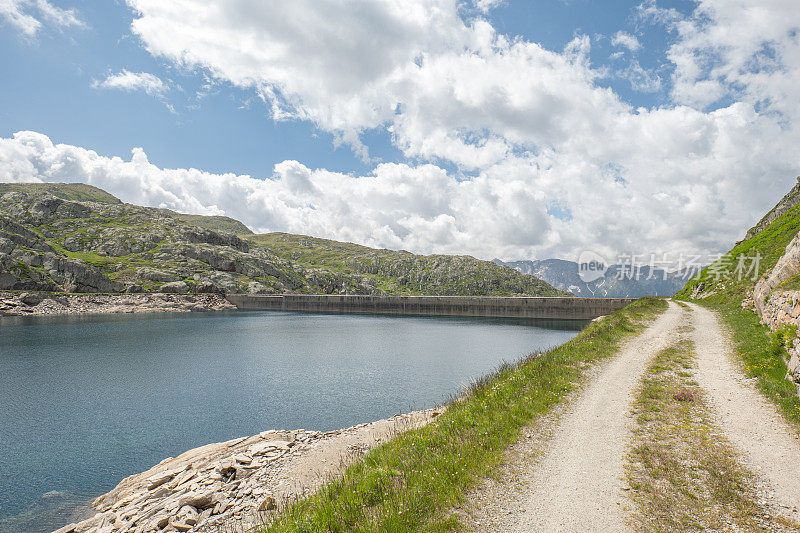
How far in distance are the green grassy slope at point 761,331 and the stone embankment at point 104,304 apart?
138 metres

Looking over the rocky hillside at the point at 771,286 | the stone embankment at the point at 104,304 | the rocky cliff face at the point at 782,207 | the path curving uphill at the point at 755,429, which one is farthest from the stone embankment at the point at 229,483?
the stone embankment at the point at 104,304

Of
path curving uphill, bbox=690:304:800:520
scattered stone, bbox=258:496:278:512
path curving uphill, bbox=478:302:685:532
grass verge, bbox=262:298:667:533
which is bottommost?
scattered stone, bbox=258:496:278:512

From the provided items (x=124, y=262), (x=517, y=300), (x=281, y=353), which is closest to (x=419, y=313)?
(x=517, y=300)

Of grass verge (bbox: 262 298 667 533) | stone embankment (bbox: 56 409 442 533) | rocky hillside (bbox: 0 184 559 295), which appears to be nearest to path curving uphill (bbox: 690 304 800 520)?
grass verge (bbox: 262 298 667 533)

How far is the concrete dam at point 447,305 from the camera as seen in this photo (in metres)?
113

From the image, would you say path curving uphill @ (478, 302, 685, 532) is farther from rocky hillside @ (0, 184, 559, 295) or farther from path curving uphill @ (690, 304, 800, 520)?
rocky hillside @ (0, 184, 559, 295)

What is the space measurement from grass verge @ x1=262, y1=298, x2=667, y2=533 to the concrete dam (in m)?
107

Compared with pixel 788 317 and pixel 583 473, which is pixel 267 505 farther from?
pixel 788 317

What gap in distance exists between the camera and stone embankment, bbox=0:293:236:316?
99.3 meters

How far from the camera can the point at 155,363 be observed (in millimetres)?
45188

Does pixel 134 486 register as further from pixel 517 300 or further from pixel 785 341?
pixel 517 300

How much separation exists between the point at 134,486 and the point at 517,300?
392 feet

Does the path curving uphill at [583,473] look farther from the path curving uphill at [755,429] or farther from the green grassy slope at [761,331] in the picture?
the green grassy slope at [761,331]

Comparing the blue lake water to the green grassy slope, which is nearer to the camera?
the green grassy slope
